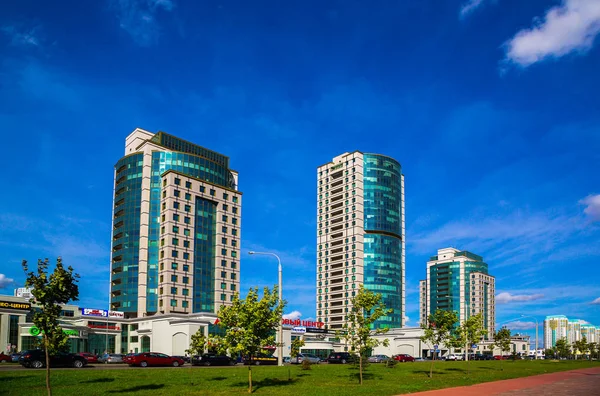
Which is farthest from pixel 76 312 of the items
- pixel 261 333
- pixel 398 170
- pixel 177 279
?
pixel 398 170

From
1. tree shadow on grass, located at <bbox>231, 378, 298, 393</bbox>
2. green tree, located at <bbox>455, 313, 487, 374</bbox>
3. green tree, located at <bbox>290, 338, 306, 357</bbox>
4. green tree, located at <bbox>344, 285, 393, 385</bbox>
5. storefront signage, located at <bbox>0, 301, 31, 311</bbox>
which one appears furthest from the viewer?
storefront signage, located at <bbox>0, 301, 31, 311</bbox>

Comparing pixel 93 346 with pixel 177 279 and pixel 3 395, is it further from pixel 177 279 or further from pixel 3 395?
pixel 3 395

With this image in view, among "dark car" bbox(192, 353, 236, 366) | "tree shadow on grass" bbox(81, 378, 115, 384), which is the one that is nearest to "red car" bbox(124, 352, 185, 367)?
"dark car" bbox(192, 353, 236, 366)

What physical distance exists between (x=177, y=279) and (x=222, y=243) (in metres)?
14.4

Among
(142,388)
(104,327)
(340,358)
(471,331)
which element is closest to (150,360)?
(142,388)

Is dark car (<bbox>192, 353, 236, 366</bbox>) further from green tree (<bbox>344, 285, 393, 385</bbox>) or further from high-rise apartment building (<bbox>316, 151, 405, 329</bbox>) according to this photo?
high-rise apartment building (<bbox>316, 151, 405, 329</bbox>)

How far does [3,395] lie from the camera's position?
79.3ft

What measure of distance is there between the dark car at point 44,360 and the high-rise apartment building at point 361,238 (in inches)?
4725

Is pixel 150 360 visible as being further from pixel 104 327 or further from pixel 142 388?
pixel 104 327

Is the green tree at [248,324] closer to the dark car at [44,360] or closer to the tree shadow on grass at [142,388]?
the tree shadow on grass at [142,388]

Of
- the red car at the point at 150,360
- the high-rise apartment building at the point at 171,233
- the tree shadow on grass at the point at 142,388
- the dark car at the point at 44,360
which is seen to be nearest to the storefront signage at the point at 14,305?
the high-rise apartment building at the point at 171,233

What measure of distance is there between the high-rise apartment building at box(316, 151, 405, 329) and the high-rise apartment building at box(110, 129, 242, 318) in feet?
179

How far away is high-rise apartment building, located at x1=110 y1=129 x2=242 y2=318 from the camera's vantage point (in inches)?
4348

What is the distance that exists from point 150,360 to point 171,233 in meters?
57.5
